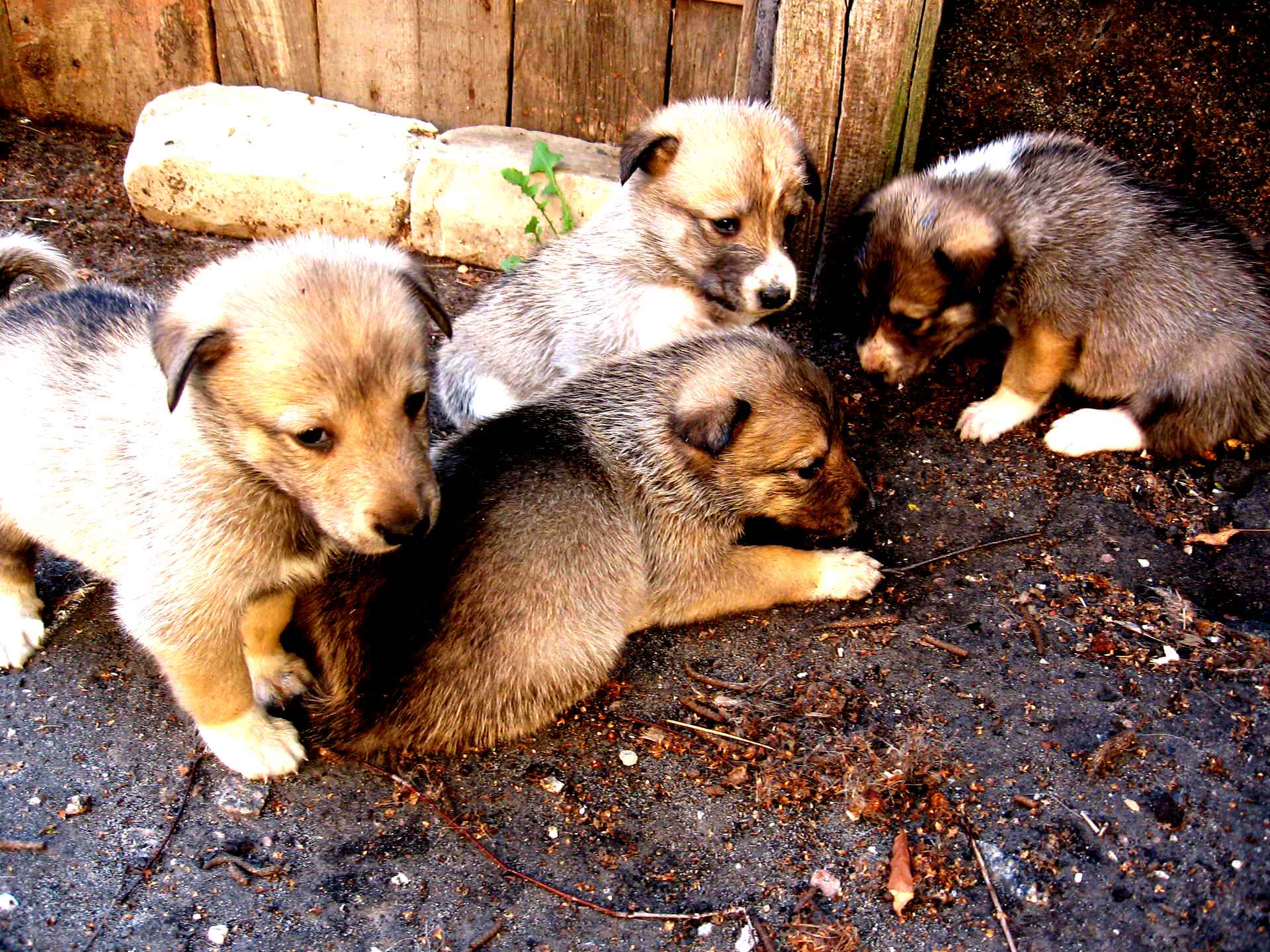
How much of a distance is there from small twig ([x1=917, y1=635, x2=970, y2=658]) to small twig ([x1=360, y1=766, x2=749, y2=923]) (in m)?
1.35

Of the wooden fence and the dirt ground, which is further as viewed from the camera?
the wooden fence

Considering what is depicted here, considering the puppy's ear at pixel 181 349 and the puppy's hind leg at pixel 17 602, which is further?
the puppy's hind leg at pixel 17 602

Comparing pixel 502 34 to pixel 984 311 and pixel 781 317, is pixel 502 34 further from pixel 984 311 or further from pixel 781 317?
pixel 984 311

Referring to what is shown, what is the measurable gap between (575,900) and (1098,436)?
3.27 meters

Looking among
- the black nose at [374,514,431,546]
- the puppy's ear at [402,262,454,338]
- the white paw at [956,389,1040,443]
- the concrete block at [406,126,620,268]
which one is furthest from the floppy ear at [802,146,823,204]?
the black nose at [374,514,431,546]

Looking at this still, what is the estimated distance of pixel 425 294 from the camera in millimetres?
3607

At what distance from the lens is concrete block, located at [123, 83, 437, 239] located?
21.4 feet

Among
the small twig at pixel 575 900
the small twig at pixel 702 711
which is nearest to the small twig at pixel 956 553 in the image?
the small twig at pixel 702 711

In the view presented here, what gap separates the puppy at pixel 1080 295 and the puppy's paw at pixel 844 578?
1203mm

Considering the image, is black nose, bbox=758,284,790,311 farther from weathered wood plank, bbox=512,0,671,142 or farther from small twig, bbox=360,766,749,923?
small twig, bbox=360,766,749,923

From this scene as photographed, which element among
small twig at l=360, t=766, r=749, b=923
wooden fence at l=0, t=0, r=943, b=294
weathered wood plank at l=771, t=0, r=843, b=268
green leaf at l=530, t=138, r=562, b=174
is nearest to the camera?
small twig at l=360, t=766, r=749, b=923

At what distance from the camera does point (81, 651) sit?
428cm

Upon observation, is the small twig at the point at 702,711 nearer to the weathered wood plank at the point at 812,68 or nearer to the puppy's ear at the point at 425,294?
the puppy's ear at the point at 425,294

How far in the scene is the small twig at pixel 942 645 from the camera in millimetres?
4164
